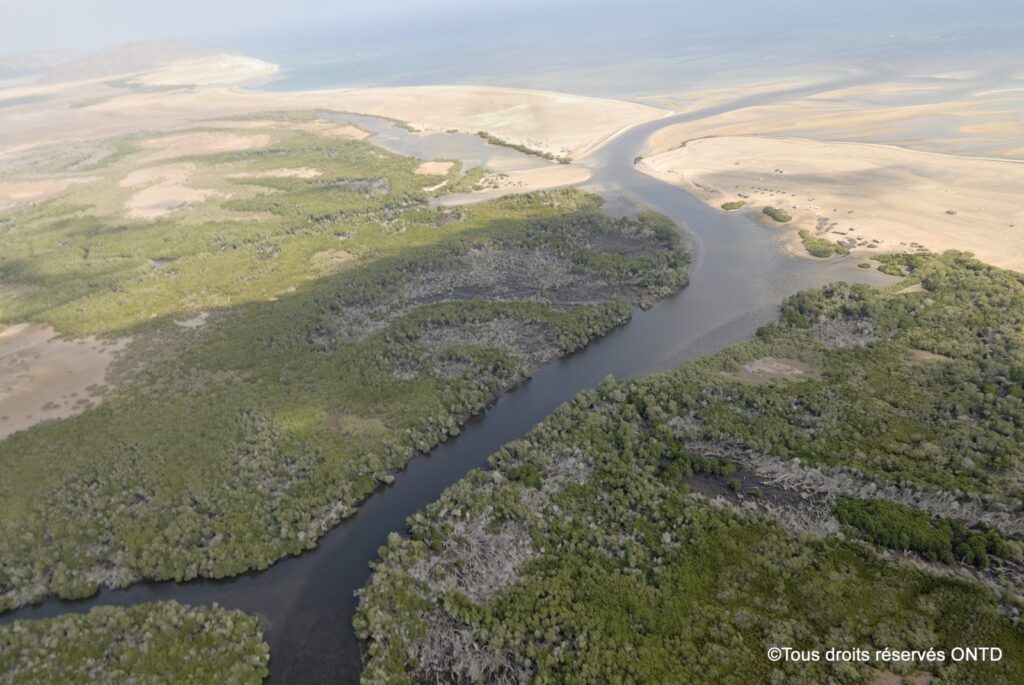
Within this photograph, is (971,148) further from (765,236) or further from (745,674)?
(745,674)

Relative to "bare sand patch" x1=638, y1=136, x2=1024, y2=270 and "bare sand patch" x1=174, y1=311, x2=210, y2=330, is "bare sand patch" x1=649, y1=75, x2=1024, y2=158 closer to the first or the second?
"bare sand patch" x1=638, y1=136, x2=1024, y2=270

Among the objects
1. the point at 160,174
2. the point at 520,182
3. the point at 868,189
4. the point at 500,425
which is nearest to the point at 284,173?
the point at 160,174

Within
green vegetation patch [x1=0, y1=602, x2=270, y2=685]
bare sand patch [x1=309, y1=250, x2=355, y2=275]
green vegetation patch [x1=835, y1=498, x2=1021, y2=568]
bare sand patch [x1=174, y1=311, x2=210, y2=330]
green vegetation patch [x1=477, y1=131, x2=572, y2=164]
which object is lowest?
green vegetation patch [x1=0, y1=602, x2=270, y2=685]

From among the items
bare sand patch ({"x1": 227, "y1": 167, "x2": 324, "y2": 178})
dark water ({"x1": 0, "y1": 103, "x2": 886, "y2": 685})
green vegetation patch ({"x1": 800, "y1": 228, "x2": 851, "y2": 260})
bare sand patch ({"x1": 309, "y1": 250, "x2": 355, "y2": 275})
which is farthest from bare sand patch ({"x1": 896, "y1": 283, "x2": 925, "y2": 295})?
bare sand patch ({"x1": 227, "y1": 167, "x2": 324, "y2": 178})

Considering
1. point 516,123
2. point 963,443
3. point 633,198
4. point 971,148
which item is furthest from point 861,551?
point 516,123

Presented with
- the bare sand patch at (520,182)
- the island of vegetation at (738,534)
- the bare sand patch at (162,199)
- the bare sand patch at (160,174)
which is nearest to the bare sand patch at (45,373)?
the island of vegetation at (738,534)

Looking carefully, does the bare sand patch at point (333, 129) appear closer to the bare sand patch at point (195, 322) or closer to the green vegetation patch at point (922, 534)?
the bare sand patch at point (195, 322)
